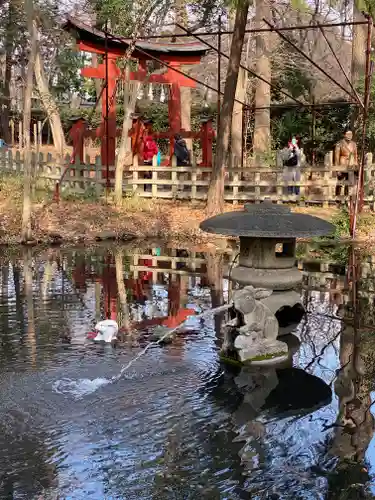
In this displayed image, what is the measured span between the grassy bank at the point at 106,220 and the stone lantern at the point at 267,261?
759cm

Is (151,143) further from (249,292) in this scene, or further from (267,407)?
(267,407)

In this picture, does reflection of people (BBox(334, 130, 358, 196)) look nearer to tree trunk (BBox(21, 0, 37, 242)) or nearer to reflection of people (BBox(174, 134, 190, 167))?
reflection of people (BBox(174, 134, 190, 167))

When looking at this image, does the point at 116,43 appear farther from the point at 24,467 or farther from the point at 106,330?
the point at 24,467

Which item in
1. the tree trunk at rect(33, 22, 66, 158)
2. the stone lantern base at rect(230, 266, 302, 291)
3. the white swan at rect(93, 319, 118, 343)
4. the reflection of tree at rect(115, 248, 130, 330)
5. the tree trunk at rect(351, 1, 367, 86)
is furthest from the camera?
the tree trunk at rect(351, 1, 367, 86)

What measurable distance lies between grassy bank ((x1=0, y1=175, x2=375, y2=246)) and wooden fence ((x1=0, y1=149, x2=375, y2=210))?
32.4 inches

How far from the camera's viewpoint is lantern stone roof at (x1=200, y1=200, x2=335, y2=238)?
7121 millimetres

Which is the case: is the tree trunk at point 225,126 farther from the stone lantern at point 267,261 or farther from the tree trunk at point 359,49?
the stone lantern at point 267,261

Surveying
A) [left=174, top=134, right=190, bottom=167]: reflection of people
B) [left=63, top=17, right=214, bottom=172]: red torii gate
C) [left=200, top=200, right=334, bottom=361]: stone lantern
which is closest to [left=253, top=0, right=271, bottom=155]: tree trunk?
[left=63, top=17, right=214, bottom=172]: red torii gate

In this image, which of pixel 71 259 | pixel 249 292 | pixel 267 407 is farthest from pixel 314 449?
pixel 71 259

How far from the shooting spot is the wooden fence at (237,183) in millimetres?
17844

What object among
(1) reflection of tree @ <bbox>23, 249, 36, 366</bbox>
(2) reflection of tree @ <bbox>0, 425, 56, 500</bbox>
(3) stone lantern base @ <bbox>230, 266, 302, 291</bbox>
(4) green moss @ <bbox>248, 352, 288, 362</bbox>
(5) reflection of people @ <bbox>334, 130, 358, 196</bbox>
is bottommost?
(2) reflection of tree @ <bbox>0, 425, 56, 500</bbox>

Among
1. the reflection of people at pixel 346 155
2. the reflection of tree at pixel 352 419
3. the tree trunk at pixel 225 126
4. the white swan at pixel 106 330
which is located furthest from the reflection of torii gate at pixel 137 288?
the reflection of people at pixel 346 155

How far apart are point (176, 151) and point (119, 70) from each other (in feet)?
9.56

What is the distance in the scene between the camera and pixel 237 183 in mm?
18641
